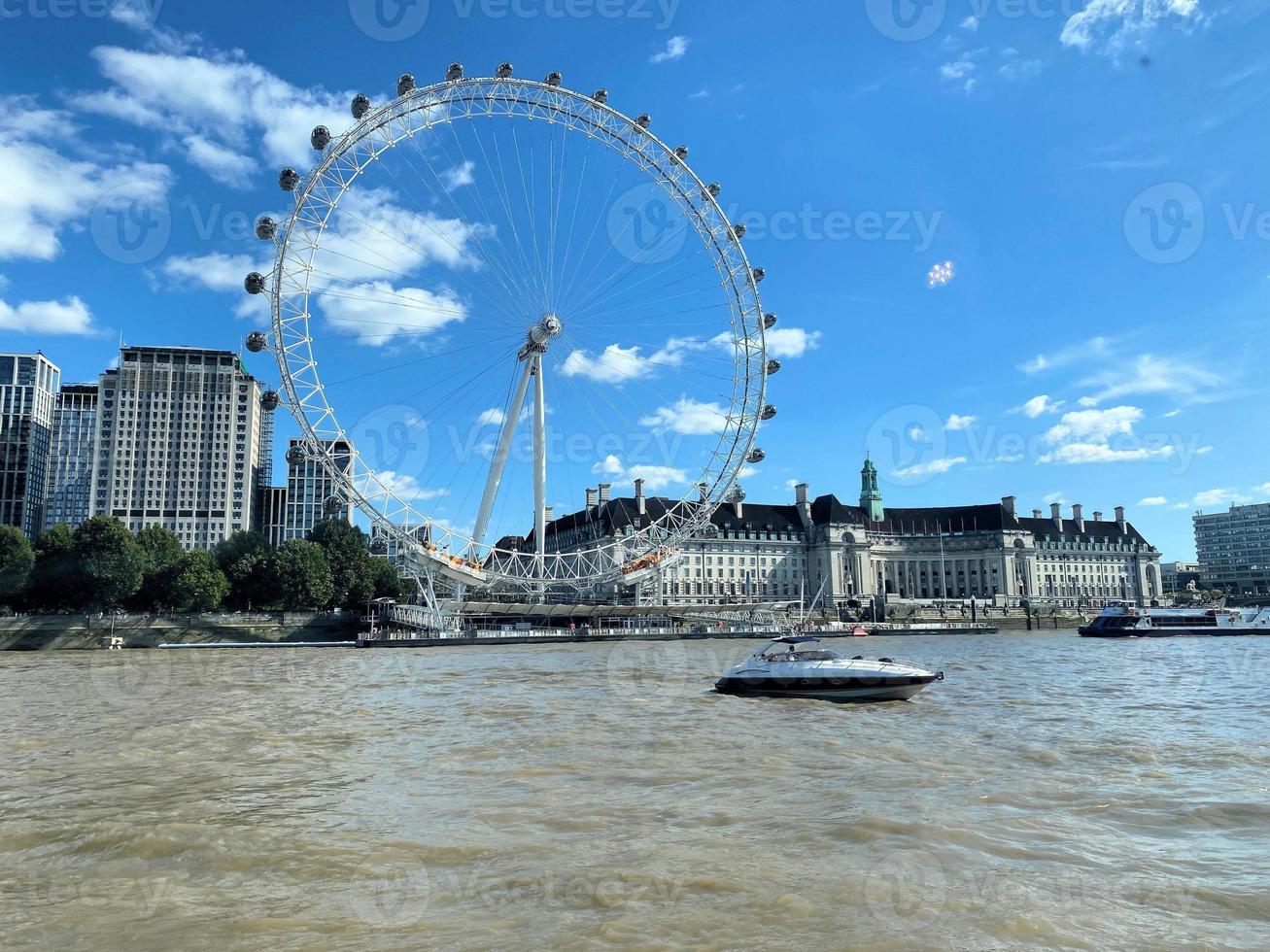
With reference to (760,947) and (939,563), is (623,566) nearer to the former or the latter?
(760,947)

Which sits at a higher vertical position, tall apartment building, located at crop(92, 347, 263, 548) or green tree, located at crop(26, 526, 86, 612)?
tall apartment building, located at crop(92, 347, 263, 548)

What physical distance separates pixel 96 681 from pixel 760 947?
42.6 m

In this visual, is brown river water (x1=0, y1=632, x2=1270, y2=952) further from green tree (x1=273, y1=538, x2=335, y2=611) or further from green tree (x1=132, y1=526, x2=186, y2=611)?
green tree (x1=273, y1=538, x2=335, y2=611)

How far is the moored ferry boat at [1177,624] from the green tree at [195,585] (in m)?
92.5

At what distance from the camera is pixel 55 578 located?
87.6 m

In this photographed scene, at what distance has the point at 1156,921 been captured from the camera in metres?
9.75

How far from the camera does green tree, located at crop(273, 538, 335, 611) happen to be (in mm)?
99312

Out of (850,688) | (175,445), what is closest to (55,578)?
(850,688)

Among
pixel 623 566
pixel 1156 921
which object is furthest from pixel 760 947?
pixel 623 566

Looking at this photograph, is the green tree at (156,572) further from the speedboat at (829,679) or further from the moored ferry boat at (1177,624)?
the moored ferry boat at (1177,624)

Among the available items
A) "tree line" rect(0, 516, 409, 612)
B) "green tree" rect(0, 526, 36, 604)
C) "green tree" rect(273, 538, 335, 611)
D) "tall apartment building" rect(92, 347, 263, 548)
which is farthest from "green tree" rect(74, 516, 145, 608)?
"tall apartment building" rect(92, 347, 263, 548)

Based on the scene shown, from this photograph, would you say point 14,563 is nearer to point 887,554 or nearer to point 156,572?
point 156,572

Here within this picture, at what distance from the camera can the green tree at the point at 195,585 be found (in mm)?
93312

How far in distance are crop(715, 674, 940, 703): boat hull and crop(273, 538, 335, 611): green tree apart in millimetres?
77897
